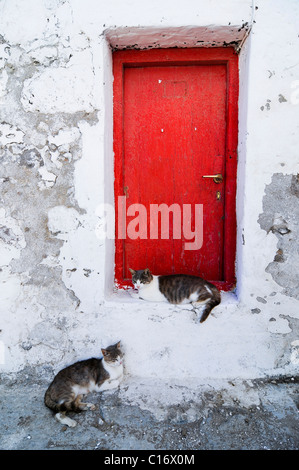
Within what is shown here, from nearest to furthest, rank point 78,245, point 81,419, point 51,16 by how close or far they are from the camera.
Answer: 1. point 81,419
2. point 51,16
3. point 78,245

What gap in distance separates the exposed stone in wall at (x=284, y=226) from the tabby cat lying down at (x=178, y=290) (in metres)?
0.51

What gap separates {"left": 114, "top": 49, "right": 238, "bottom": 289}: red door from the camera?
2.66 m

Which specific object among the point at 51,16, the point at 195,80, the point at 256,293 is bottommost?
the point at 256,293

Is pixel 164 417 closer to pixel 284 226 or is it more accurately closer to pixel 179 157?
pixel 284 226

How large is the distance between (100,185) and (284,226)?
1457mm

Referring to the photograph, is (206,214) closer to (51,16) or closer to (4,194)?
(4,194)

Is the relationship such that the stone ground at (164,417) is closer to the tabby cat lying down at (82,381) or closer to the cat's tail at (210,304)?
the tabby cat lying down at (82,381)

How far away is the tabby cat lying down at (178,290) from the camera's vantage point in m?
2.46

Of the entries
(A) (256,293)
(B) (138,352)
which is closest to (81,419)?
(B) (138,352)

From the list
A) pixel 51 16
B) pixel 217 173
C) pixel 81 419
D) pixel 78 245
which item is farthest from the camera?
pixel 217 173

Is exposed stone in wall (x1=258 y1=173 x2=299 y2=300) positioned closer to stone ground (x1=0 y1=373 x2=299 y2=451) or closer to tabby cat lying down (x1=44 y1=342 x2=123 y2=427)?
stone ground (x1=0 y1=373 x2=299 y2=451)

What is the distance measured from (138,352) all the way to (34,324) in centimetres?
88

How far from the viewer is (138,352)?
2566 mm

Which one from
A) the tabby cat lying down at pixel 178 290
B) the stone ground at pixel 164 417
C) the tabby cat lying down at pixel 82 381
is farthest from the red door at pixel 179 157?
the stone ground at pixel 164 417
